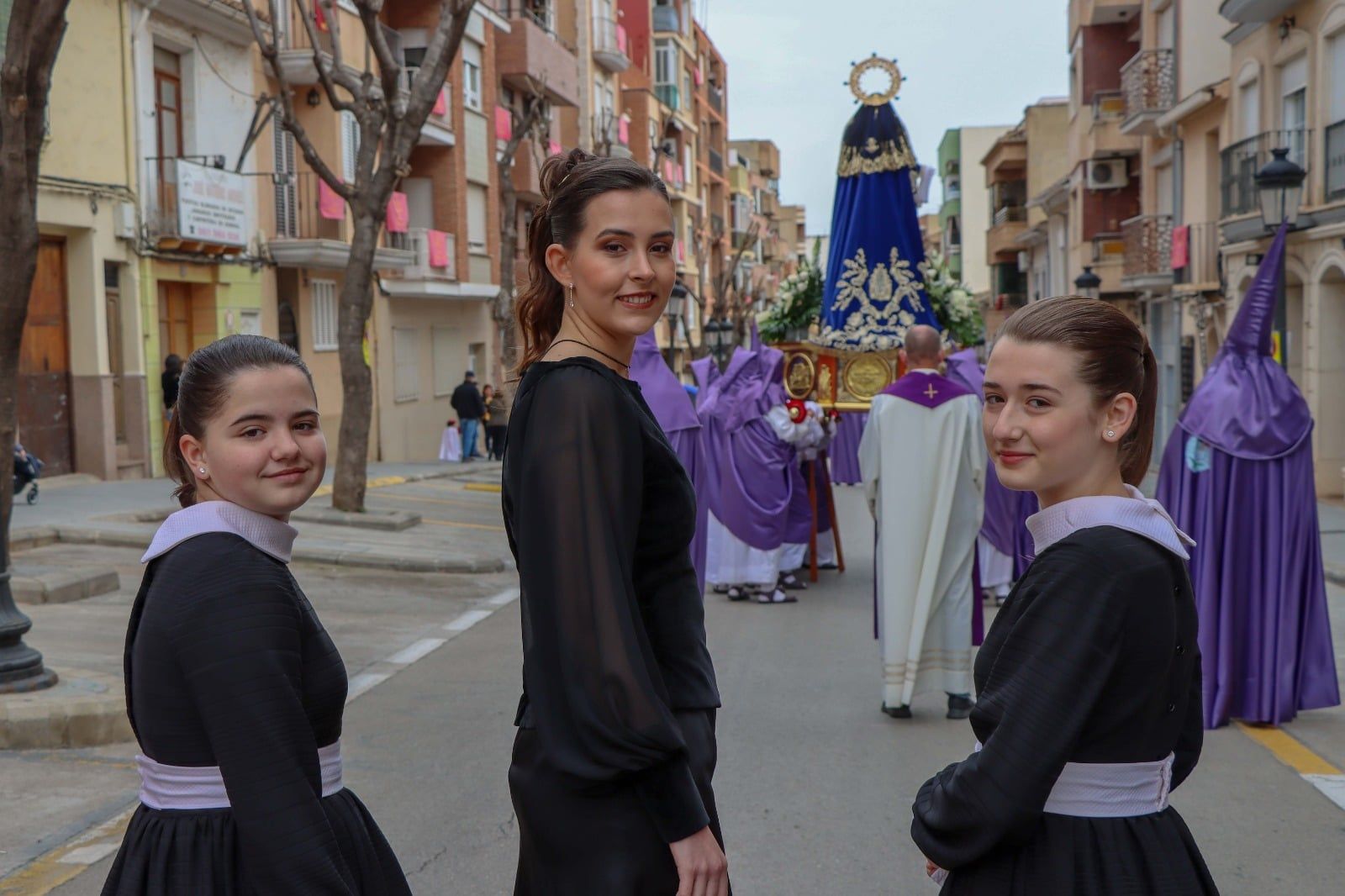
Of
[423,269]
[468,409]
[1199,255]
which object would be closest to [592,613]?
[468,409]

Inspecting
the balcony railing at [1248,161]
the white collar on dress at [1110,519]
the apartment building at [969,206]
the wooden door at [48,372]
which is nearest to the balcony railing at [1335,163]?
the balcony railing at [1248,161]

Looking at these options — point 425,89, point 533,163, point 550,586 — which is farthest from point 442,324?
point 550,586

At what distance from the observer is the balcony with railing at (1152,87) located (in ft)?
98.5

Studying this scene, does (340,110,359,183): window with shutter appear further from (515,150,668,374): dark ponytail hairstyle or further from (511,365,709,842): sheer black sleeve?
(511,365,709,842): sheer black sleeve

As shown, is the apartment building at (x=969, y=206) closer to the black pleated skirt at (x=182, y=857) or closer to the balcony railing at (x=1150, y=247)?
the balcony railing at (x=1150, y=247)

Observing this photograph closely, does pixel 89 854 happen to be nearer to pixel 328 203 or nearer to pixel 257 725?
pixel 257 725

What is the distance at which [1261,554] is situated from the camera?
273 inches

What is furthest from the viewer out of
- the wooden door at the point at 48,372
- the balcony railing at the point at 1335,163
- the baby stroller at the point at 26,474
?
the balcony railing at the point at 1335,163

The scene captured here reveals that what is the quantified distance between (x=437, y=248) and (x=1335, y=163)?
60.0 feet

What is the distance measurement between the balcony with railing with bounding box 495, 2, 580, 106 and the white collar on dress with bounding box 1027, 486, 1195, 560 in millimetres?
31913

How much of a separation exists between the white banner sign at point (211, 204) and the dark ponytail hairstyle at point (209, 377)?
19559 millimetres

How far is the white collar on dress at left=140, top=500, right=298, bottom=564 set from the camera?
7.87 feet

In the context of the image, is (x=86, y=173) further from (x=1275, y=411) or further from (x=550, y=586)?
(x=550, y=586)

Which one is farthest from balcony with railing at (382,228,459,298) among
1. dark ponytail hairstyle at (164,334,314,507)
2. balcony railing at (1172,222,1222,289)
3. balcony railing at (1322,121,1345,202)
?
dark ponytail hairstyle at (164,334,314,507)
